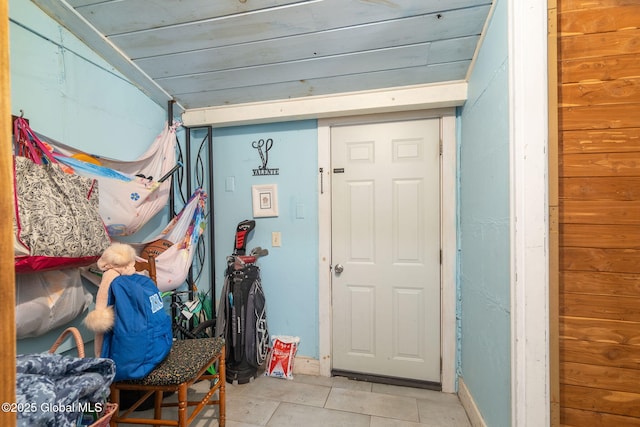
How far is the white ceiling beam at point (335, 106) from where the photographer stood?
5.95 feet

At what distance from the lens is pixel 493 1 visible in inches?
49.5

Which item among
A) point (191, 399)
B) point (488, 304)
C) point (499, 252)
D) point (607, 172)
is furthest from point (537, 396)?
point (191, 399)

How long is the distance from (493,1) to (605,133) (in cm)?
79

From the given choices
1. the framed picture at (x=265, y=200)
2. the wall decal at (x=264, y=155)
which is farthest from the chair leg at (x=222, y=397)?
the wall decal at (x=264, y=155)

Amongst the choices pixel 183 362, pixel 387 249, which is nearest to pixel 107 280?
pixel 183 362

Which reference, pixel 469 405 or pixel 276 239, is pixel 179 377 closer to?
pixel 276 239

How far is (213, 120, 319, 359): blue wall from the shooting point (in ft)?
7.19

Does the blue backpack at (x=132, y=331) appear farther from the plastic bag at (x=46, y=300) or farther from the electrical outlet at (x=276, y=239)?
the electrical outlet at (x=276, y=239)

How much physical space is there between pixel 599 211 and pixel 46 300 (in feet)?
7.92

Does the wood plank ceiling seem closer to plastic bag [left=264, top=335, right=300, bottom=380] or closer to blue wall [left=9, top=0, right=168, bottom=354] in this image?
blue wall [left=9, top=0, right=168, bottom=354]

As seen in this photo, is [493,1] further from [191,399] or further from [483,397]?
[191,399]

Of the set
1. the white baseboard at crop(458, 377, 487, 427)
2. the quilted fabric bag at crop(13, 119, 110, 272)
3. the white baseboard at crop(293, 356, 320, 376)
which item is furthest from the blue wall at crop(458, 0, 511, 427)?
the quilted fabric bag at crop(13, 119, 110, 272)

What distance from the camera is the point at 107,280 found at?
1246mm

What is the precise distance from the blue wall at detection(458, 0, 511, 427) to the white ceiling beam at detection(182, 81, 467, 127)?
0.17m
